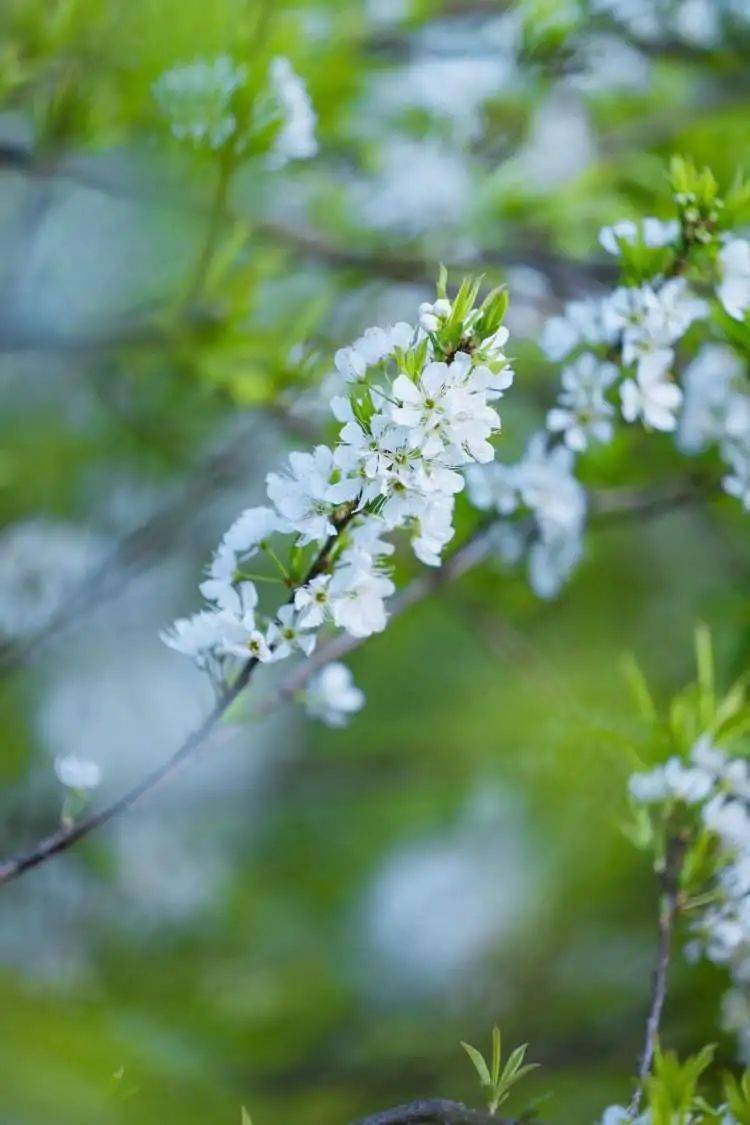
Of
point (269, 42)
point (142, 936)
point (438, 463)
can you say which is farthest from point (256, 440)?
point (438, 463)

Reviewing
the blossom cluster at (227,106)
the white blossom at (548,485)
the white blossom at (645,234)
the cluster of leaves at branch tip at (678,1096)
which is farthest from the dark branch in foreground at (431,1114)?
the blossom cluster at (227,106)

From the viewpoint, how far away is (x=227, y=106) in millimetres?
1282

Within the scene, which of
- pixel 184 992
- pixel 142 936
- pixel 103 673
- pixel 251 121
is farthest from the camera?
pixel 103 673

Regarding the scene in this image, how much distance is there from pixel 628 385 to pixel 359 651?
116cm

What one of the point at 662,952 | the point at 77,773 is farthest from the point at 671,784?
the point at 77,773

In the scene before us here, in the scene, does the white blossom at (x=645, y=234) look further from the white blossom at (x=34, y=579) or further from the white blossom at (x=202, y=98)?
the white blossom at (x=34, y=579)

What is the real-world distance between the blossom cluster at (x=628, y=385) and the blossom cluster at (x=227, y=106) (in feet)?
1.22

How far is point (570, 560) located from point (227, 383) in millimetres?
438

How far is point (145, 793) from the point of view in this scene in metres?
0.89

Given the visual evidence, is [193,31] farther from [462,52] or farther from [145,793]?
[145,793]

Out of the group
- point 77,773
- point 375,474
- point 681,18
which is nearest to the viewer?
point 375,474

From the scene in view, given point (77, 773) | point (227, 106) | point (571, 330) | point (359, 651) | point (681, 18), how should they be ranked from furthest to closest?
point (359, 651) < point (681, 18) < point (227, 106) < point (571, 330) < point (77, 773)

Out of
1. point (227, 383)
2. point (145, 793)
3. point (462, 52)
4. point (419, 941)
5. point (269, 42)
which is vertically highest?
point (462, 52)

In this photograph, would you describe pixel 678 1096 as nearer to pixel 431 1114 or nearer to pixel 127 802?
pixel 431 1114
